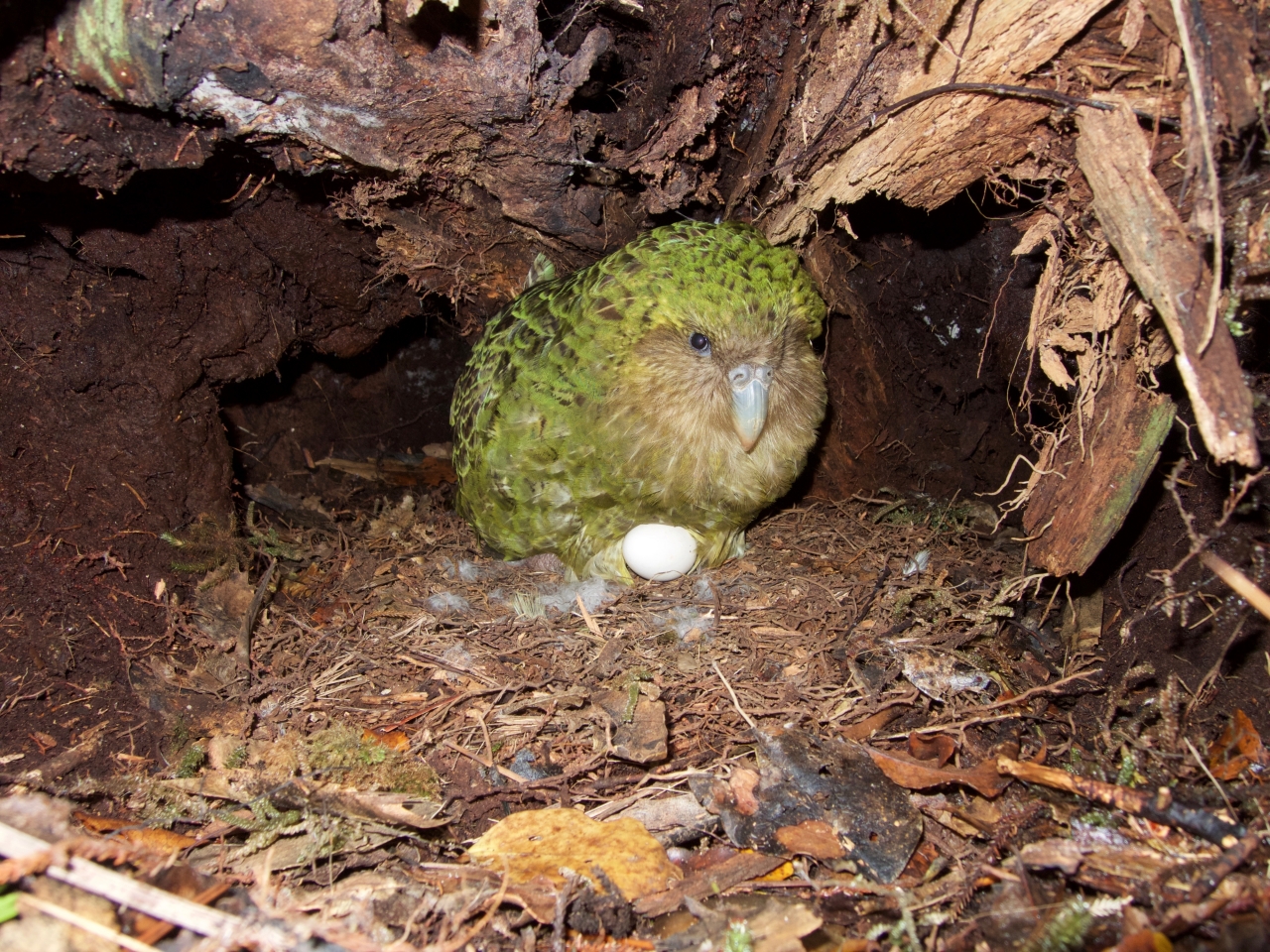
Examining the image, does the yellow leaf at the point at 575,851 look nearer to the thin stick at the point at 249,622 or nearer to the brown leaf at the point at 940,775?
the brown leaf at the point at 940,775

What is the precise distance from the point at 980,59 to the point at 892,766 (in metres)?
2.27

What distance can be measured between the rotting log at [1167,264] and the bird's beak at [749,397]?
49.6 inches

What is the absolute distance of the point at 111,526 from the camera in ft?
9.25

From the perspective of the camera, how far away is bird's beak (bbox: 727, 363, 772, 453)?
9.78 ft

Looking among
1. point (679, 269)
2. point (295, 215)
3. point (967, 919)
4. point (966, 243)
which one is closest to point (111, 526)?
point (295, 215)

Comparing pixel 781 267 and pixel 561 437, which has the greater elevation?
pixel 781 267

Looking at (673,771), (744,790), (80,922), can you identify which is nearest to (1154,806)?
(744,790)

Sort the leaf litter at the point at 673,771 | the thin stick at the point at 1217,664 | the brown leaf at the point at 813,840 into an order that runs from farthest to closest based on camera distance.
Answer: the thin stick at the point at 1217,664 < the brown leaf at the point at 813,840 < the leaf litter at the point at 673,771

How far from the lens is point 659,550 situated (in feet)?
10.8

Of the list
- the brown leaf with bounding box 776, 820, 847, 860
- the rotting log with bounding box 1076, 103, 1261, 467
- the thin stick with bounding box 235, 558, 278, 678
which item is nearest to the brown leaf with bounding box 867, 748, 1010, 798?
the brown leaf with bounding box 776, 820, 847, 860

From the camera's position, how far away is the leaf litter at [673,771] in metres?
1.79

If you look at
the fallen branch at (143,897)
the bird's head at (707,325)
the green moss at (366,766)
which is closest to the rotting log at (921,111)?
the bird's head at (707,325)

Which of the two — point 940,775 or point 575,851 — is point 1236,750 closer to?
point 940,775

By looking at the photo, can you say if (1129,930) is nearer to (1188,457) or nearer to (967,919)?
(967,919)
